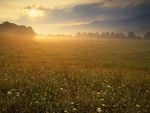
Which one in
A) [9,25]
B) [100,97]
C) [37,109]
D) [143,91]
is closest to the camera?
[37,109]

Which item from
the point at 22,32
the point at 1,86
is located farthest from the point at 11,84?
the point at 22,32

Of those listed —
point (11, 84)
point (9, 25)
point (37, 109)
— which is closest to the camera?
point (37, 109)

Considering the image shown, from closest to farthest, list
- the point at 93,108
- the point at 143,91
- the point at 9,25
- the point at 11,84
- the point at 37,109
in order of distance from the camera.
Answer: the point at 37,109 < the point at 93,108 < the point at 11,84 < the point at 143,91 < the point at 9,25

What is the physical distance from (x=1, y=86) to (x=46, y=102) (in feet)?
10.1

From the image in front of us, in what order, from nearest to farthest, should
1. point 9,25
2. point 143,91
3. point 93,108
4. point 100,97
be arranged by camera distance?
point 93,108 < point 100,97 < point 143,91 < point 9,25

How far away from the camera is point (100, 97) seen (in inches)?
424

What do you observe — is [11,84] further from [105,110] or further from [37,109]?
[105,110]

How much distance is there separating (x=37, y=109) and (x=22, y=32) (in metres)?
178

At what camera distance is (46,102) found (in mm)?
9391

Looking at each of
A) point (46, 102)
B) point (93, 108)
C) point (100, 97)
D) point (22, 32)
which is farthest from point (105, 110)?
point (22, 32)

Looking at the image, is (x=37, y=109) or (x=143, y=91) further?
(x=143, y=91)

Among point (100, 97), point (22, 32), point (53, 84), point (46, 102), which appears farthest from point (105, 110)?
point (22, 32)

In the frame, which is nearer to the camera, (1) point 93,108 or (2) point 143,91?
(1) point 93,108

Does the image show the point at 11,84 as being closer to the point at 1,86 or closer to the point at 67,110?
the point at 1,86
